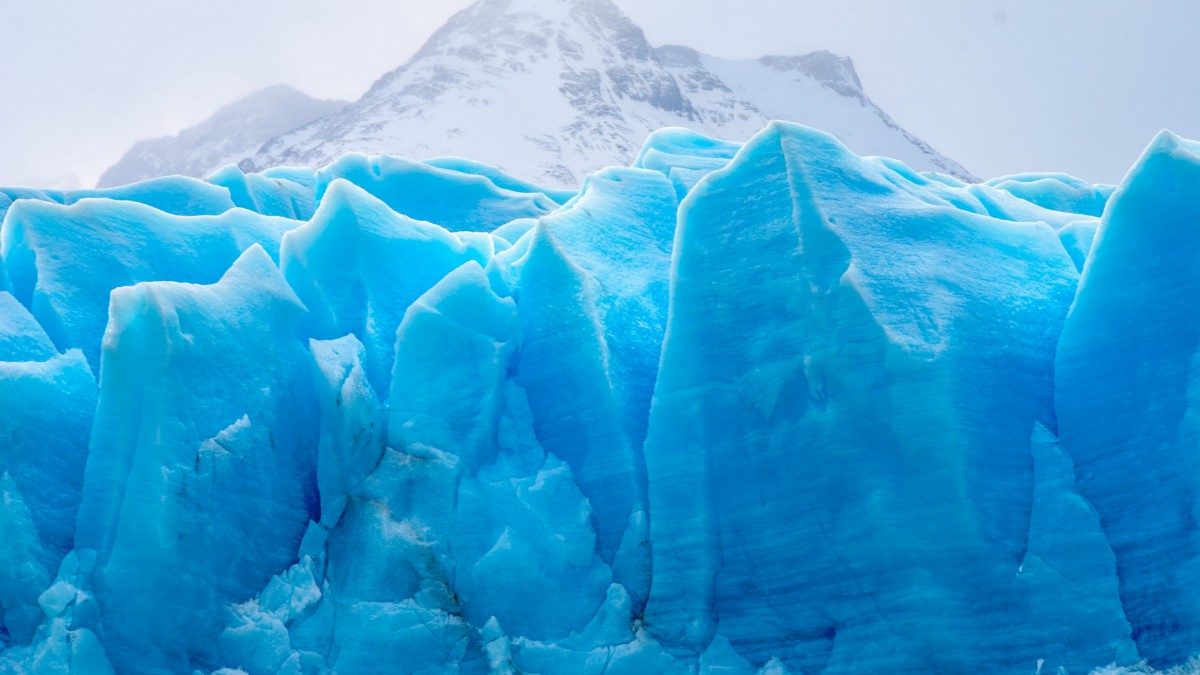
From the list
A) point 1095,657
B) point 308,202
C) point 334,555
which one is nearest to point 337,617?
point 334,555

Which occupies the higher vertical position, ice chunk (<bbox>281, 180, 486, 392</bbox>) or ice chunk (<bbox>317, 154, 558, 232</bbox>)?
ice chunk (<bbox>281, 180, 486, 392</bbox>)

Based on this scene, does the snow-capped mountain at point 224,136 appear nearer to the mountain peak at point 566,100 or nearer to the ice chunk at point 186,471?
the mountain peak at point 566,100

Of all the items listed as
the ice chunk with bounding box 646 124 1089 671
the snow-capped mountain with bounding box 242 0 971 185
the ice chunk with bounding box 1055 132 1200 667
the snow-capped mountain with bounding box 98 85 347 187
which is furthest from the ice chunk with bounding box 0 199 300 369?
the snow-capped mountain with bounding box 98 85 347 187

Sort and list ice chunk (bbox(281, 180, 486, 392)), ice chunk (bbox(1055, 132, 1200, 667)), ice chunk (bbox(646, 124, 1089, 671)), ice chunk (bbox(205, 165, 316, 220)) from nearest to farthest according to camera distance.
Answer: ice chunk (bbox(1055, 132, 1200, 667)) < ice chunk (bbox(646, 124, 1089, 671)) < ice chunk (bbox(281, 180, 486, 392)) < ice chunk (bbox(205, 165, 316, 220))

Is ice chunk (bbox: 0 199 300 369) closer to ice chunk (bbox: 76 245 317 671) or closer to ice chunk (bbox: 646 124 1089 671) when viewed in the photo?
ice chunk (bbox: 76 245 317 671)

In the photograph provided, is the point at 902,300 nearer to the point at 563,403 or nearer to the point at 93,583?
the point at 563,403

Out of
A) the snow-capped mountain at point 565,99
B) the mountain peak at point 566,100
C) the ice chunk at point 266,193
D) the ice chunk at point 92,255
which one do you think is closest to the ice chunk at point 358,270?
the ice chunk at point 92,255
